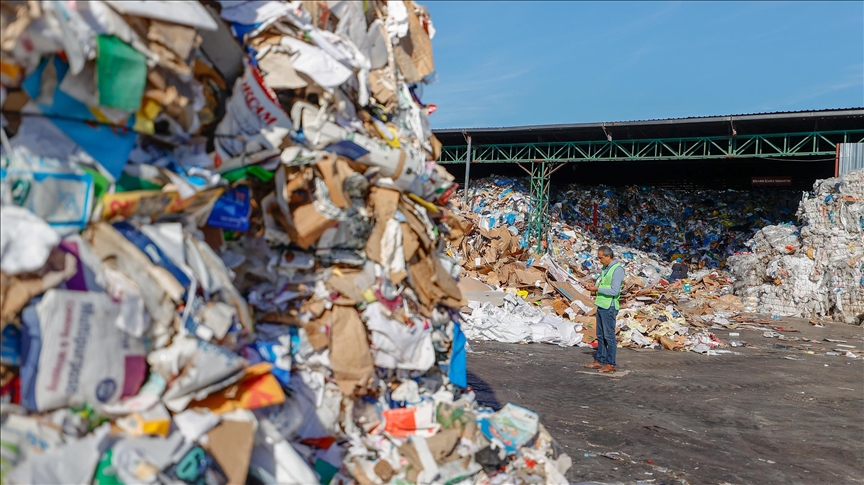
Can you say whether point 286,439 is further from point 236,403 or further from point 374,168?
point 374,168

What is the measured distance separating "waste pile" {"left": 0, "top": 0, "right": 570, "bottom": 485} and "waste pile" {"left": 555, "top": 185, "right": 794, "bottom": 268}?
17.5 metres

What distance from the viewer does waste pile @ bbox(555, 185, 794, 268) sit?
19.5m

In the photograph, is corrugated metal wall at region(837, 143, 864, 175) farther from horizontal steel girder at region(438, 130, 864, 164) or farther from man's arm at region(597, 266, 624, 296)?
man's arm at region(597, 266, 624, 296)

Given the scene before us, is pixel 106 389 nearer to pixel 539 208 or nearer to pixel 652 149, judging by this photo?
pixel 539 208

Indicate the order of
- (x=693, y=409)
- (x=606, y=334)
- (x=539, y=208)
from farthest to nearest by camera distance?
(x=539, y=208) < (x=606, y=334) < (x=693, y=409)

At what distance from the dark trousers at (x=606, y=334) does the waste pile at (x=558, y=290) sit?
65.3 inches

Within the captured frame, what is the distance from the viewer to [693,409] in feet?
20.4

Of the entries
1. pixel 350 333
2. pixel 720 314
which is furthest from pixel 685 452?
pixel 720 314

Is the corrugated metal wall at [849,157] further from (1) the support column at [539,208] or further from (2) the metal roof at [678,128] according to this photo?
(1) the support column at [539,208]

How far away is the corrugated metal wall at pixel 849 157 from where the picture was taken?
15055 millimetres

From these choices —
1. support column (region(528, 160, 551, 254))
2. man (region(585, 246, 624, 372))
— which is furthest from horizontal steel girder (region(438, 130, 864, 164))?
man (region(585, 246, 624, 372))

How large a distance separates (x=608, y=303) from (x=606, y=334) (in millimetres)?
404

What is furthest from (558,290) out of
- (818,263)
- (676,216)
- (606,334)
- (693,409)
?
(676,216)

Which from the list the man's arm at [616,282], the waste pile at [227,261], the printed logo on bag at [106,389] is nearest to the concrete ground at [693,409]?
the man's arm at [616,282]
